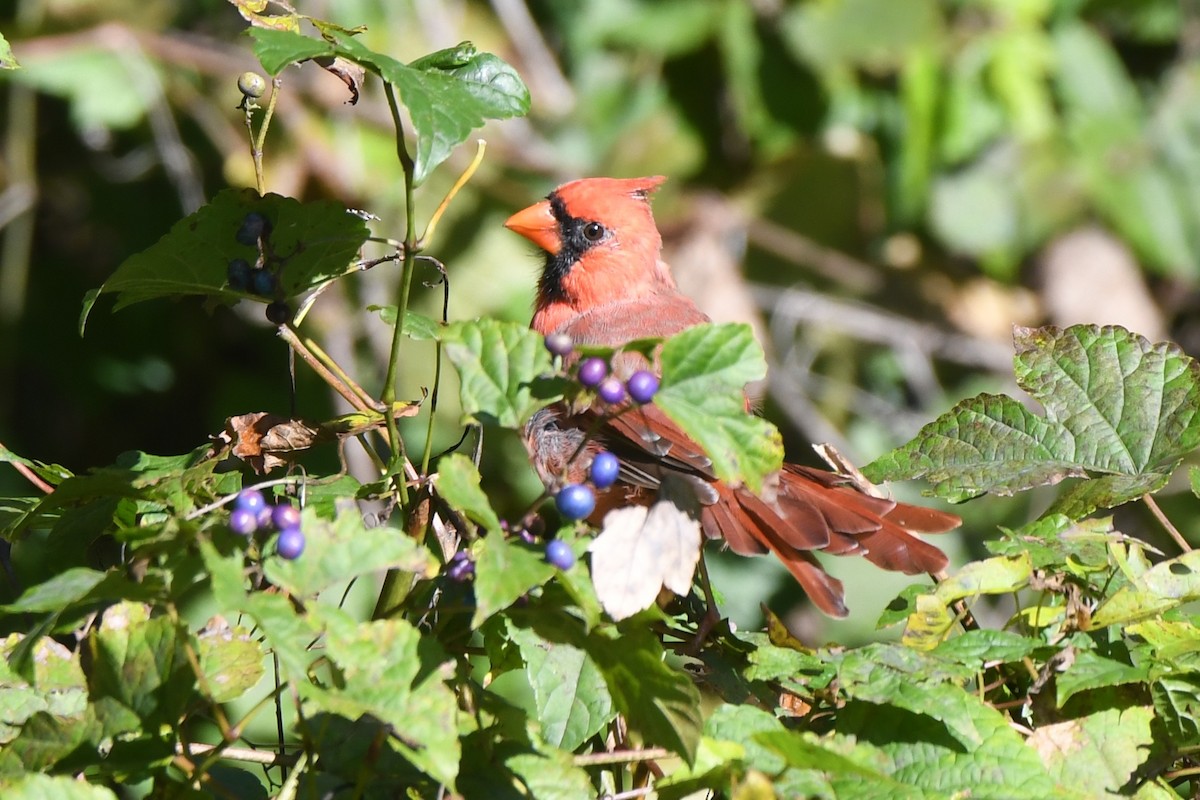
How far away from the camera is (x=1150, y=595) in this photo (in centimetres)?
118

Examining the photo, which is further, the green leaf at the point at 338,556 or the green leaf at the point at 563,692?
the green leaf at the point at 563,692

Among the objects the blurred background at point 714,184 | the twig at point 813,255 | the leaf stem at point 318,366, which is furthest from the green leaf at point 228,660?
the twig at point 813,255

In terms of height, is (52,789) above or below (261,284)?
below

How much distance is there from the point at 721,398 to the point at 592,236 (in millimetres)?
1768

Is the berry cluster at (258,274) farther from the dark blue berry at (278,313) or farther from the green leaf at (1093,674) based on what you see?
the green leaf at (1093,674)

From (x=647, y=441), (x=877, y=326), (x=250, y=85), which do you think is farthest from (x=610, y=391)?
(x=877, y=326)

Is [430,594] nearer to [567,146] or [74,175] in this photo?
[567,146]

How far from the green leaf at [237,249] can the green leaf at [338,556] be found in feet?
1.05

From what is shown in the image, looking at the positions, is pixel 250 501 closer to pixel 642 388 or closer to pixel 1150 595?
pixel 642 388

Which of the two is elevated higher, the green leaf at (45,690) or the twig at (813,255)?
the green leaf at (45,690)

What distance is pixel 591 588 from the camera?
38.9 inches

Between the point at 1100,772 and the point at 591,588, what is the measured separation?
480 mm

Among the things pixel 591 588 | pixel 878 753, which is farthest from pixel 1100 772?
pixel 591 588

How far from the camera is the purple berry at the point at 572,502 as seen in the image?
1.03m
